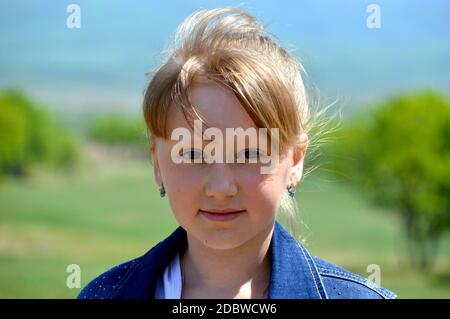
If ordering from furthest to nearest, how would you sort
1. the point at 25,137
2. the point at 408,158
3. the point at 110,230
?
1. the point at 110,230
2. the point at 25,137
3. the point at 408,158

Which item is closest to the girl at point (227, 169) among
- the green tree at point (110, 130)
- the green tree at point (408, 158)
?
the green tree at point (408, 158)

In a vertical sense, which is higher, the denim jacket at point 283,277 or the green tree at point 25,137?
the green tree at point 25,137

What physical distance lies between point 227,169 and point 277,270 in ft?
0.78

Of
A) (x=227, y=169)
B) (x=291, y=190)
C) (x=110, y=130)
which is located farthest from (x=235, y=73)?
(x=110, y=130)

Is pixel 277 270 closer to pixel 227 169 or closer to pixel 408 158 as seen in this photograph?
pixel 227 169

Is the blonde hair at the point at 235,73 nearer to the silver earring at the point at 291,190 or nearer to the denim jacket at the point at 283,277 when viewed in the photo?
the silver earring at the point at 291,190

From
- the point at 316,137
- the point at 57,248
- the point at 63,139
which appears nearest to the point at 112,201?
the point at 63,139

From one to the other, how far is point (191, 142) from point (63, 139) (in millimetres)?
10410

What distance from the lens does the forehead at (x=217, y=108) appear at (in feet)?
4.33

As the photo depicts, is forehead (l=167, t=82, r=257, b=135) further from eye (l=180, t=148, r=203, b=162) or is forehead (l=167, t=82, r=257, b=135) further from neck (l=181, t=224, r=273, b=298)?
neck (l=181, t=224, r=273, b=298)

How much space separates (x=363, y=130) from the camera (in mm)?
8273

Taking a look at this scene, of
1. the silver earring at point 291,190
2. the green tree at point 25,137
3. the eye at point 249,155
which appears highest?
the green tree at point 25,137

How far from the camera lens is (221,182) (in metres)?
1.29

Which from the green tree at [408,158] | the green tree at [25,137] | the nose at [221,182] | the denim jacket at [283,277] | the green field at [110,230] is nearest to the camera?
the nose at [221,182]
